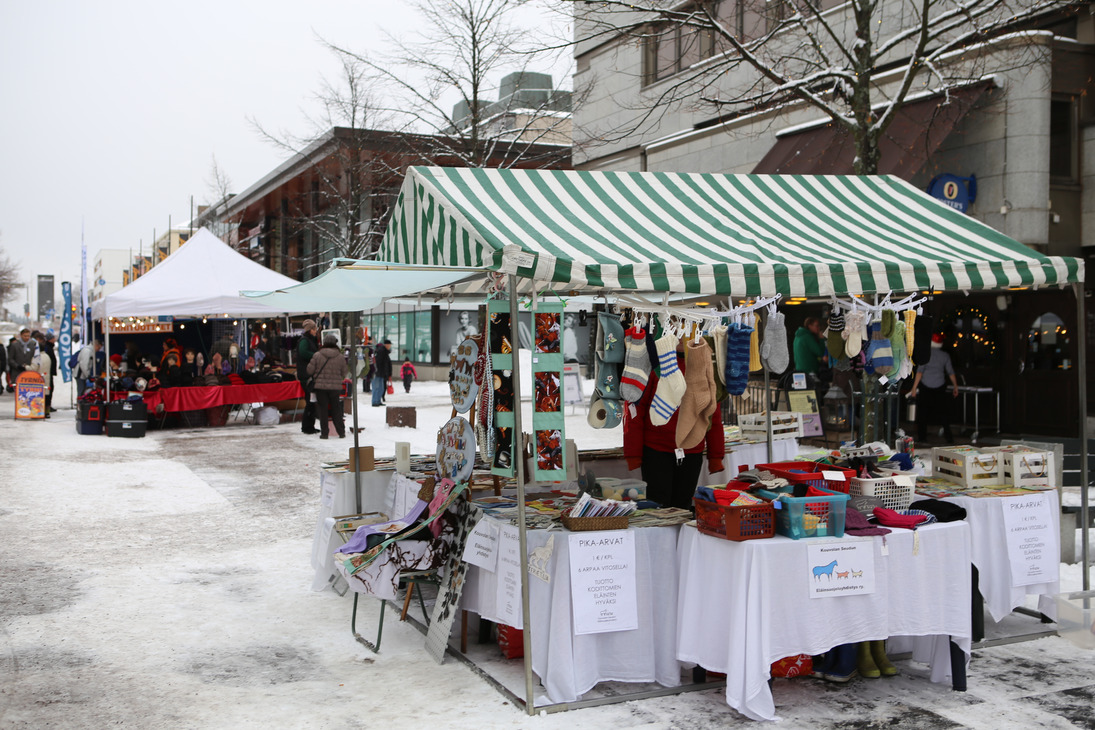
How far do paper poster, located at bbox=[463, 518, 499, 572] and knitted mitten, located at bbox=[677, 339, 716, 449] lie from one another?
1.57 meters

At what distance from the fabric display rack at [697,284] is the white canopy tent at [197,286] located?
35.8ft

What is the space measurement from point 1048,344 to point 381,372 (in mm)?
14678

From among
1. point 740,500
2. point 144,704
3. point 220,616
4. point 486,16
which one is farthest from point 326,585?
point 486,16

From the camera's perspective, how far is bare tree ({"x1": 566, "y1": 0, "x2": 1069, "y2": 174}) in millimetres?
11445

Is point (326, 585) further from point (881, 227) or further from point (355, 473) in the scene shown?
point (881, 227)

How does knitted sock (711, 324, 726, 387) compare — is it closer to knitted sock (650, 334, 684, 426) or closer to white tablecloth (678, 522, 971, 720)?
knitted sock (650, 334, 684, 426)

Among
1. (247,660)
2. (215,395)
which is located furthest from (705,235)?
(215,395)

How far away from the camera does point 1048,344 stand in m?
14.6

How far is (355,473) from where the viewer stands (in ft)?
23.7

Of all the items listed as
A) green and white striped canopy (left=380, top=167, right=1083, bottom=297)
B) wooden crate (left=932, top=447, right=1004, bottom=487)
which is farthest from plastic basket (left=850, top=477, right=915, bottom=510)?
green and white striped canopy (left=380, top=167, right=1083, bottom=297)

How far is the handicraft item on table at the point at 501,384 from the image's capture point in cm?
541

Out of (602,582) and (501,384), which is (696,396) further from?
(602,582)

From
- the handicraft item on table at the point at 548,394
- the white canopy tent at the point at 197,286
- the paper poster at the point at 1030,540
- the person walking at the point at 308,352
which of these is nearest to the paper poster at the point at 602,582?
the handicraft item on table at the point at 548,394

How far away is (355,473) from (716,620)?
3.41 meters
